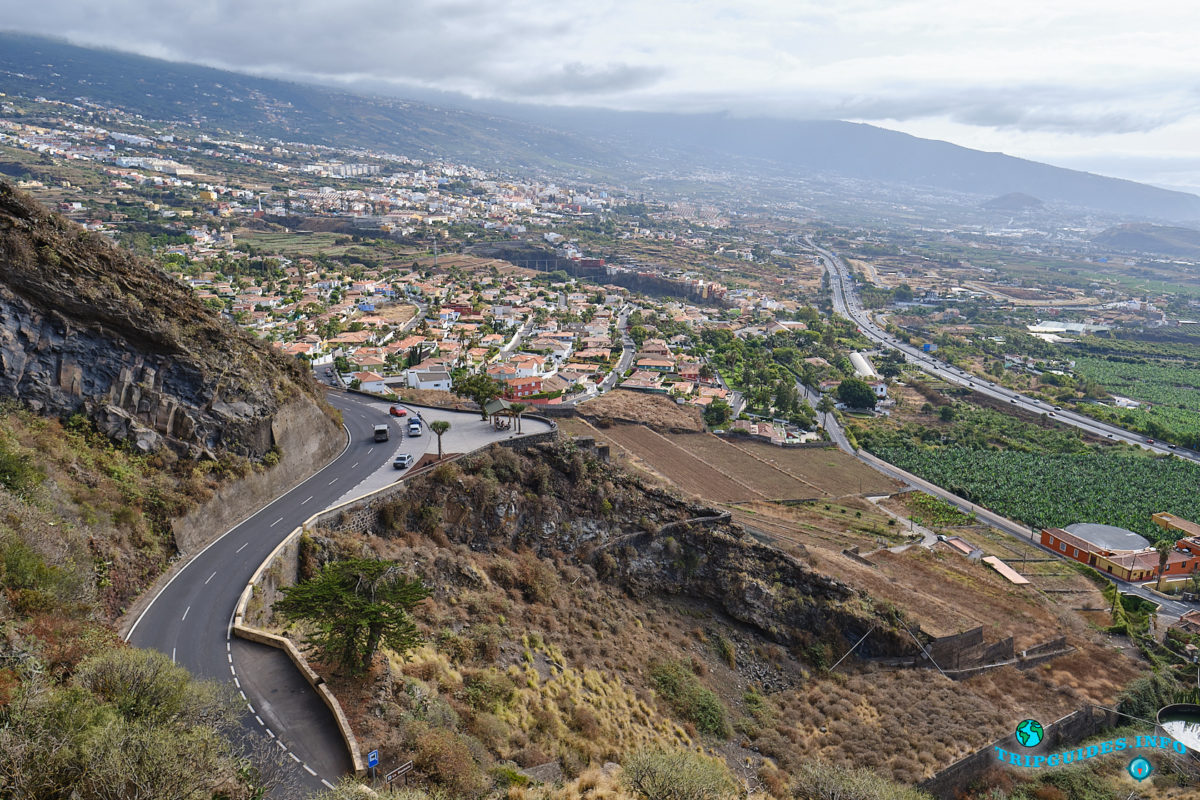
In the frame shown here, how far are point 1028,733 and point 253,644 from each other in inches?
864

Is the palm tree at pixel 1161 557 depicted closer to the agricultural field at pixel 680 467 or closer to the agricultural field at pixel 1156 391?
the agricultural field at pixel 680 467

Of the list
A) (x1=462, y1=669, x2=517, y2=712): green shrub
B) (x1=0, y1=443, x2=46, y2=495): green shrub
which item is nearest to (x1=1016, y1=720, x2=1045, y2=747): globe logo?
(x1=462, y1=669, x2=517, y2=712): green shrub

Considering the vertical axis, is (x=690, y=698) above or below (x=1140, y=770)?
above

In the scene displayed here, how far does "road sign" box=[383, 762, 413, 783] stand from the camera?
1070 centimetres

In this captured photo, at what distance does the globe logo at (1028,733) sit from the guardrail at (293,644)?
65.1ft

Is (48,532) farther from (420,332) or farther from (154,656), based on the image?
(420,332)

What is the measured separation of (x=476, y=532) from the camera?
834 inches

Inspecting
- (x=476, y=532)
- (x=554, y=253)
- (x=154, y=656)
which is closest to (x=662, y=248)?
(x=554, y=253)

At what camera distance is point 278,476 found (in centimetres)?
1973

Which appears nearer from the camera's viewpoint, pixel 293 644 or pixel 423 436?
pixel 293 644

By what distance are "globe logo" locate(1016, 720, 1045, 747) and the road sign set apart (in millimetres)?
19047

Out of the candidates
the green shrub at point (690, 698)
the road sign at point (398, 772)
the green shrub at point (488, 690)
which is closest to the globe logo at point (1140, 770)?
the green shrub at point (690, 698)

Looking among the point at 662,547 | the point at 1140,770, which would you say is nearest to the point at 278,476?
the point at 662,547

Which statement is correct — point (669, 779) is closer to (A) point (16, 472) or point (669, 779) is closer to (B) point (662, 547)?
(B) point (662, 547)
